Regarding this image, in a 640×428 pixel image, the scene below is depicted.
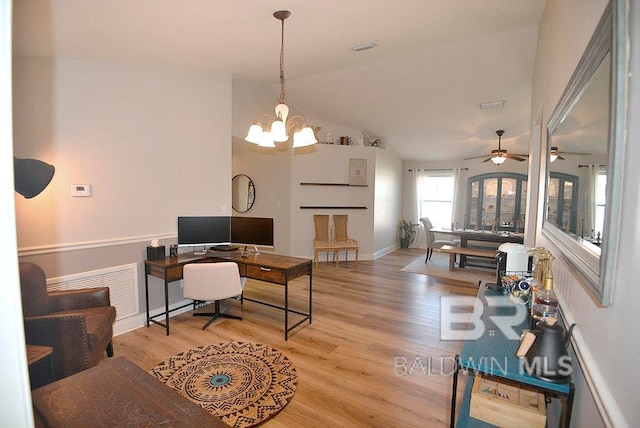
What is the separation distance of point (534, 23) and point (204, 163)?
3848mm

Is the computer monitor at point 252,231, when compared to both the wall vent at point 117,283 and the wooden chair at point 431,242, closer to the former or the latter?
the wall vent at point 117,283

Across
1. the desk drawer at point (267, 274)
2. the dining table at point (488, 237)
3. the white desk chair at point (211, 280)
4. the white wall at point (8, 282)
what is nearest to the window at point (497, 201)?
the dining table at point (488, 237)

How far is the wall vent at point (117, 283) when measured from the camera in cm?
288

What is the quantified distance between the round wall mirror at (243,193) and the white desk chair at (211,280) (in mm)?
3523

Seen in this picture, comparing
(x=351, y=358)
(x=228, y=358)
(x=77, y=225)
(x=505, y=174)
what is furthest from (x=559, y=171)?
(x=505, y=174)

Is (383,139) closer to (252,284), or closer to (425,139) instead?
(425,139)

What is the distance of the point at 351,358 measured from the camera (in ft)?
9.09

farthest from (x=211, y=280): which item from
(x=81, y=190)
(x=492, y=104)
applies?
(x=492, y=104)

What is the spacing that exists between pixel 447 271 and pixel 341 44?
4.38 m

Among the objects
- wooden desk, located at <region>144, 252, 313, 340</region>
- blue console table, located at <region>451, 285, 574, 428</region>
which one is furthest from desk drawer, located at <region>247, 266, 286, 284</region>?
blue console table, located at <region>451, 285, 574, 428</region>

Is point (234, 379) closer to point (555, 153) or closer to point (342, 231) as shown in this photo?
point (555, 153)

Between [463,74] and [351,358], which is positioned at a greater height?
[463,74]

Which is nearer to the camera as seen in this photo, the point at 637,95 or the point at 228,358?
the point at 637,95

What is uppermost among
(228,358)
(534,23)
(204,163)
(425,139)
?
(534,23)
